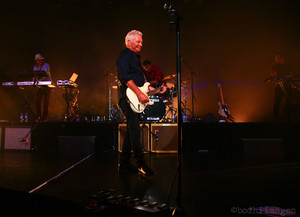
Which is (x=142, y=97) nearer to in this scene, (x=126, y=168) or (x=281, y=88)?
(x=126, y=168)

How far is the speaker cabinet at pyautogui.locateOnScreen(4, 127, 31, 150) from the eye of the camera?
5691 millimetres

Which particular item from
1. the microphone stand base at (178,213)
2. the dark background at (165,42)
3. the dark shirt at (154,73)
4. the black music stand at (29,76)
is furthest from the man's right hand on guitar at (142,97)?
the dark background at (165,42)

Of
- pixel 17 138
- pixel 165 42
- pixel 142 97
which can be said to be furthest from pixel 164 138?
pixel 165 42

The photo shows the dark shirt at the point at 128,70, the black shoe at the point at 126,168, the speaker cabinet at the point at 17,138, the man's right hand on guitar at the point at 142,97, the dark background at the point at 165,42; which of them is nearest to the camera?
the man's right hand on guitar at the point at 142,97

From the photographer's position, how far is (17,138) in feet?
18.8

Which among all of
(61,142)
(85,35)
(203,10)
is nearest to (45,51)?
(85,35)

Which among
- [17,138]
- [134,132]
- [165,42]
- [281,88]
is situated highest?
[165,42]

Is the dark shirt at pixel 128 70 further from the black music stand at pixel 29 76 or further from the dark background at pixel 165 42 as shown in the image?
the dark background at pixel 165 42

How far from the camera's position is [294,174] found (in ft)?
10.5

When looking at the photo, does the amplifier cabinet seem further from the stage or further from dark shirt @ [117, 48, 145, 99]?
dark shirt @ [117, 48, 145, 99]

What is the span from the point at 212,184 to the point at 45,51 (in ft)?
28.2

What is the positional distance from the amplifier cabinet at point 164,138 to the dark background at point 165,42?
370 centimetres

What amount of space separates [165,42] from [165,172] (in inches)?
263

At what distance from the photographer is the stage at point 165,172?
1963 mm
